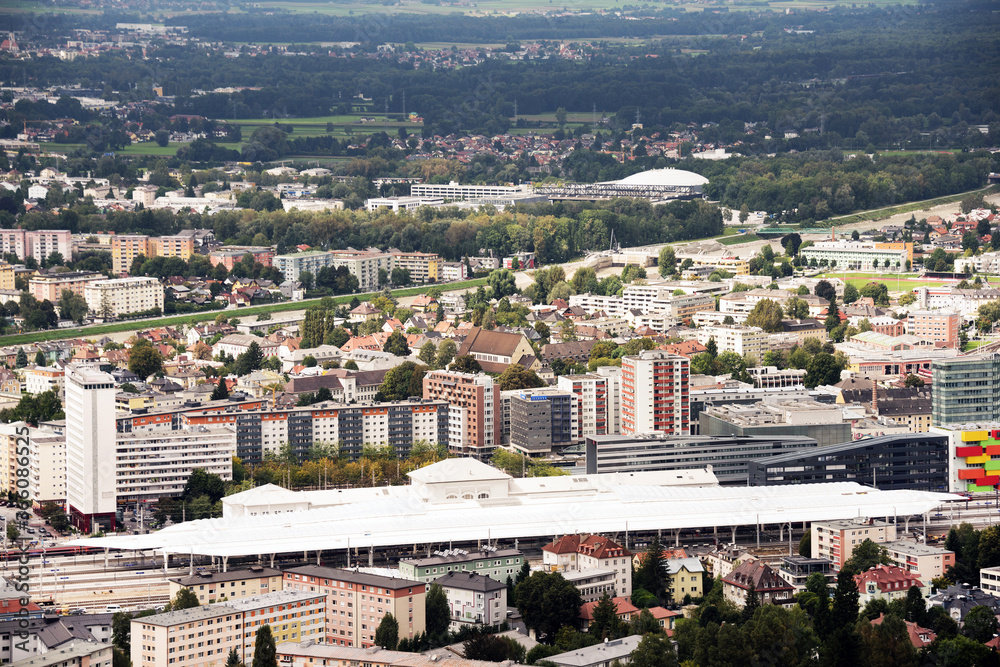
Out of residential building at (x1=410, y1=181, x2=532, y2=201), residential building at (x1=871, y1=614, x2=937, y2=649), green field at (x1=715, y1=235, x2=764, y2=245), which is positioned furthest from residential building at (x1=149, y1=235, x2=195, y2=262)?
residential building at (x1=871, y1=614, x2=937, y2=649)

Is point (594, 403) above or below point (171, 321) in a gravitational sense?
above

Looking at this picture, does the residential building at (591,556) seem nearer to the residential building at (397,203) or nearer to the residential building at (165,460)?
the residential building at (165,460)

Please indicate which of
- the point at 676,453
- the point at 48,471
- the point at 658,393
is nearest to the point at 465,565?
the point at 676,453

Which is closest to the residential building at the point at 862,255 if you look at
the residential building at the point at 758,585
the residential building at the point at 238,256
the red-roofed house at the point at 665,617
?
the residential building at the point at 238,256

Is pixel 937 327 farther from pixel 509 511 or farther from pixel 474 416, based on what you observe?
pixel 509 511

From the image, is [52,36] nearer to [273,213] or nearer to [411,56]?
[273,213]

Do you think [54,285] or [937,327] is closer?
[937,327]

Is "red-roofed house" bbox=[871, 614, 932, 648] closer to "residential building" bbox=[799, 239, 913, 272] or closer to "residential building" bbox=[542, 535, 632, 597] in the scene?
"residential building" bbox=[542, 535, 632, 597]
